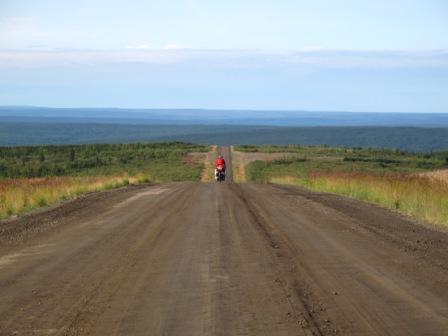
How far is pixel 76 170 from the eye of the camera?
215ft

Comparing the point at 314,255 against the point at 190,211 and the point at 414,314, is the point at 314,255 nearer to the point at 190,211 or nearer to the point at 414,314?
the point at 414,314

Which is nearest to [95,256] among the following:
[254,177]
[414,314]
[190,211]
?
[414,314]

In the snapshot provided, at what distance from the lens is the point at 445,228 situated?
16.4m

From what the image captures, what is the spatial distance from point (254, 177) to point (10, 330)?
47.3 m

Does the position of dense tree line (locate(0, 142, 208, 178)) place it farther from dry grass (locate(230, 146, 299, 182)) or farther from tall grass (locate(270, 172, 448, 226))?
tall grass (locate(270, 172, 448, 226))

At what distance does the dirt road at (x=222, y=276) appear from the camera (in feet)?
24.6

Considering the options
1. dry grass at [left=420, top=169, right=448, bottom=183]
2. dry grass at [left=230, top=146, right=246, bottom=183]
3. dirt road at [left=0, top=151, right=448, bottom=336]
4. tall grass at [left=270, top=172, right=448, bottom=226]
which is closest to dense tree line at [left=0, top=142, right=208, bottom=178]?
dry grass at [left=230, top=146, right=246, bottom=183]

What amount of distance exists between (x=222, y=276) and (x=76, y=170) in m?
57.2

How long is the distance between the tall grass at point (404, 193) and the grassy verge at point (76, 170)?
34.2 feet

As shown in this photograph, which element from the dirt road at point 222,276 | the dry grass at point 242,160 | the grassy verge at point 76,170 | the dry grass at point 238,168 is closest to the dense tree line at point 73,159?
the grassy verge at point 76,170

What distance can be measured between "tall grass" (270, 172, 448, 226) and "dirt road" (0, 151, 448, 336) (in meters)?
2.29

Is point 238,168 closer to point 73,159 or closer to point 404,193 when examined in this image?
point 73,159

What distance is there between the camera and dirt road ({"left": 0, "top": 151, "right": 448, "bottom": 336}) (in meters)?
7.49

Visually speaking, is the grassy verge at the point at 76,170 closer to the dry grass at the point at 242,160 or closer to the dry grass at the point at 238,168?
the dry grass at the point at 238,168
